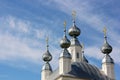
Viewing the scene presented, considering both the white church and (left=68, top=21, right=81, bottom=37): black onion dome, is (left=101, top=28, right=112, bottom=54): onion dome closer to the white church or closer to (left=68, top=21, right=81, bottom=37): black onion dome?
the white church

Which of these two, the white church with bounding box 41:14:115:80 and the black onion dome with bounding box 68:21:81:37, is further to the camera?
the black onion dome with bounding box 68:21:81:37

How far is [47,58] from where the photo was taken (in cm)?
4025

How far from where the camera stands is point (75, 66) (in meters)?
33.6

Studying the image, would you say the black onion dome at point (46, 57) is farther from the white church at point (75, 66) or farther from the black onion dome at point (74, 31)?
the black onion dome at point (74, 31)

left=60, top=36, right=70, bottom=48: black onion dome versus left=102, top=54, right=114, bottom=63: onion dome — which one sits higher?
left=60, top=36, right=70, bottom=48: black onion dome

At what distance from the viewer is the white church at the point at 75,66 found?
3222cm

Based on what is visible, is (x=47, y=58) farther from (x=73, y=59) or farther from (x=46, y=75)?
(x=73, y=59)

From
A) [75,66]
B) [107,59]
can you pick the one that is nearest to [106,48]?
[107,59]

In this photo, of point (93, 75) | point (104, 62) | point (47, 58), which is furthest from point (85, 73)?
point (47, 58)

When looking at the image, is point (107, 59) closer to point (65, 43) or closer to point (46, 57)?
point (65, 43)

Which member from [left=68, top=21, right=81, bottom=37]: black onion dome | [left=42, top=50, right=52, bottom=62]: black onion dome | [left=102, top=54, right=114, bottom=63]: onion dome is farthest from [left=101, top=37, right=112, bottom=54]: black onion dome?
[left=42, top=50, right=52, bottom=62]: black onion dome

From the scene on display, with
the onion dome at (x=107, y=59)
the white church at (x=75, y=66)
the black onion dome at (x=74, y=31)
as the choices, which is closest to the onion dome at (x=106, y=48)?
the white church at (x=75, y=66)

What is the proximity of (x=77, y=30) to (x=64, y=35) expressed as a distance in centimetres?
216

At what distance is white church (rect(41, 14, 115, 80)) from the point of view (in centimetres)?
3222
